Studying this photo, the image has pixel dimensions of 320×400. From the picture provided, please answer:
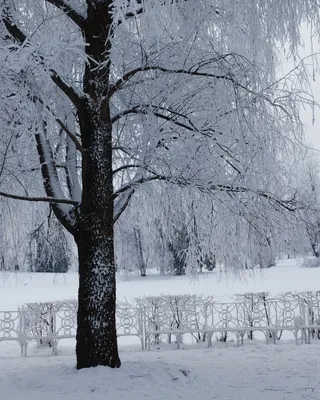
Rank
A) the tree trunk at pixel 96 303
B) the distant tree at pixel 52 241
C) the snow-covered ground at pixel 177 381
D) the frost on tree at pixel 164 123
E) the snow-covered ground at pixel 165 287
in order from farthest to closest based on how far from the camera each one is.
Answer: the snow-covered ground at pixel 165 287
the distant tree at pixel 52 241
the tree trunk at pixel 96 303
the frost on tree at pixel 164 123
the snow-covered ground at pixel 177 381

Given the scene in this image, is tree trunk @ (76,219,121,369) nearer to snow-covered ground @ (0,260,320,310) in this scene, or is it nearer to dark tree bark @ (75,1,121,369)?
dark tree bark @ (75,1,121,369)

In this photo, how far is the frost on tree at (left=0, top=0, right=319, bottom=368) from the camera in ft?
20.1

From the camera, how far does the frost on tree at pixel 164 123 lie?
6.12 meters

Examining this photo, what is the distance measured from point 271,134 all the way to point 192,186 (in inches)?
46.6

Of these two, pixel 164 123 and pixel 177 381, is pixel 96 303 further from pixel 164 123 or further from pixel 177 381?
pixel 164 123

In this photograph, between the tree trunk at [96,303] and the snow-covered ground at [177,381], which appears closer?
the snow-covered ground at [177,381]

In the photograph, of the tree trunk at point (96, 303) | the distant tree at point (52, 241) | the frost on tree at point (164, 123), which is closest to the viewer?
the frost on tree at point (164, 123)

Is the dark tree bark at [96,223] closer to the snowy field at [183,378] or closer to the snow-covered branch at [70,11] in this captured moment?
the snow-covered branch at [70,11]

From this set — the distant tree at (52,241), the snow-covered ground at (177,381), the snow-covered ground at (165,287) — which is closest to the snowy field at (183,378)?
the snow-covered ground at (177,381)

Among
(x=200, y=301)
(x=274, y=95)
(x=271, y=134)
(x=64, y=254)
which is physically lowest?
(x=200, y=301)

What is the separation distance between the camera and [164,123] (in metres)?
6.73

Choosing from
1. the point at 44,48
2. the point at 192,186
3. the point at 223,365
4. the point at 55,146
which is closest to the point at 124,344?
the point at 223,365

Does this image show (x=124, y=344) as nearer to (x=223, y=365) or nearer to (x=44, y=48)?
(x=223, y=365)

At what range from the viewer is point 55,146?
814 cm
